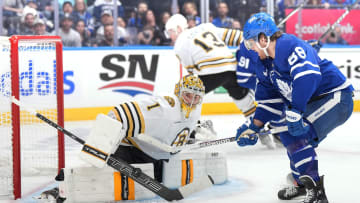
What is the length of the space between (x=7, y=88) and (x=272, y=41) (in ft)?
4.06

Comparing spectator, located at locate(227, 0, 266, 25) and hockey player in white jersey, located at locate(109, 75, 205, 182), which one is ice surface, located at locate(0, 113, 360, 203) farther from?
spectator, located at locate(227, 0, 266, 25)

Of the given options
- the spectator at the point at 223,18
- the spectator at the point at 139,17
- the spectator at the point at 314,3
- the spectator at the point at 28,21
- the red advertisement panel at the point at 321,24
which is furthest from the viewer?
the spectator at the point at 314,3

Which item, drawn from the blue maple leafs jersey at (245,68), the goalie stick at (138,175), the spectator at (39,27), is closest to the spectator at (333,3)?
the blue maple leafs jersey at (245,68)

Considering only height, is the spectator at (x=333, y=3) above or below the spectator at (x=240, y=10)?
above

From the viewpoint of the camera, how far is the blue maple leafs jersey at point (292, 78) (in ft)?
7.97

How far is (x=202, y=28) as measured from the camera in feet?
14.8

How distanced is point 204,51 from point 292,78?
6.43 ft

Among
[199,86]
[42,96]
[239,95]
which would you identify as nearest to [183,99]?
[199,86]

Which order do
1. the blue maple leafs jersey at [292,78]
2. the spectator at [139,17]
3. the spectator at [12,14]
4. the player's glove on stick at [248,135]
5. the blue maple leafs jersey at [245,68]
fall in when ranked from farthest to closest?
the spectator at [139,17] < the spectator at [12,14] < the blue maple leafs jersey at [245,68] < the player's glove on stick at [248,135] < the blue maple leafs jersey at [292,78]

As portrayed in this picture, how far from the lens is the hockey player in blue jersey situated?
8.02ft

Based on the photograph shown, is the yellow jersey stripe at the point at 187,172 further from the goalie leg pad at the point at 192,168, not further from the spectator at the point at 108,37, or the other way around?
the spectator at the point at 108,37

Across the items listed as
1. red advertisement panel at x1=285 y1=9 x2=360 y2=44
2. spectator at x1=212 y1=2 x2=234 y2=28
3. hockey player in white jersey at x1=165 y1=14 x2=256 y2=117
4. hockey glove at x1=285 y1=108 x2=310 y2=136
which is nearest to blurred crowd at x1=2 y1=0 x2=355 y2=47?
spectator at x1=212 y1=2 x2=234 y2=28

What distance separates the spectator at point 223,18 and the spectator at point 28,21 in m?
1.78

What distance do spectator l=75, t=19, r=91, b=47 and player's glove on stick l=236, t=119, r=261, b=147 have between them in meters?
3.39
